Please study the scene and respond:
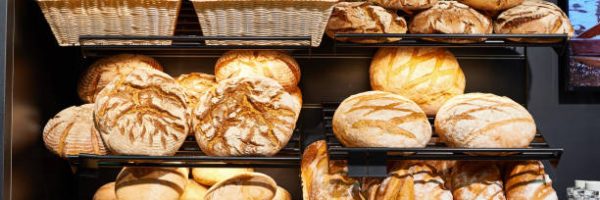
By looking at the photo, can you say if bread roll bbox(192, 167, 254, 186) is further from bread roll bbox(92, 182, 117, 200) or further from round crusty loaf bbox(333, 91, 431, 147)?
round crusty loaf bbox(333, 91, 431, 147)

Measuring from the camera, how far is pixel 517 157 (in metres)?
1.75

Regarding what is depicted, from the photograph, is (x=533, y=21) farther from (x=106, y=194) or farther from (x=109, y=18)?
(x=106, y=194)

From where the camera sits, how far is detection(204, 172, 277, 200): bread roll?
179 cm

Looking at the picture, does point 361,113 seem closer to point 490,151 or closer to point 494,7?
point 490,151

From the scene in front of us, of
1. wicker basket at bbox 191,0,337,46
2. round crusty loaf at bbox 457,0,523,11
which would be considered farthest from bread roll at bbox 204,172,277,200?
round crusty loaf at bbox 457,0,523,11

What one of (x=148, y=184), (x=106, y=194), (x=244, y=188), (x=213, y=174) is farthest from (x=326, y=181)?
(x=106, y=194)

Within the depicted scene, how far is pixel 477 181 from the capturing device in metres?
1.79

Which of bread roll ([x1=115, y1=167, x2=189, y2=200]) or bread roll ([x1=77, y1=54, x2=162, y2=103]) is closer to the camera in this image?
bread roll ([x1=115, y1=167, x2=189, y2=200])

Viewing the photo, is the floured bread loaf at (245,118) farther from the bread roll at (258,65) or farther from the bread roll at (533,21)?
the bread roll at (533,21)

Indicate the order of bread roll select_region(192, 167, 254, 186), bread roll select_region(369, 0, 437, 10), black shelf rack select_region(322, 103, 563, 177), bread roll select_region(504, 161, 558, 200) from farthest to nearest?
bread roll select_region(192, 167, 254, 186) < bread roll select_region(369, 0, 437, 10) < bread roll select_region(504, 161, 558, 200) < black shelf rack select_region(322, 103, 563, 177)

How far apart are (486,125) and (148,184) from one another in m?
0.99

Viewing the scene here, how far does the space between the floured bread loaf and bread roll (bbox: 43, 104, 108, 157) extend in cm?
32

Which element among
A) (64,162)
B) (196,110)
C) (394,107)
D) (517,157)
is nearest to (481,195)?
(517,157)

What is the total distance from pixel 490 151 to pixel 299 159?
1.71ft
